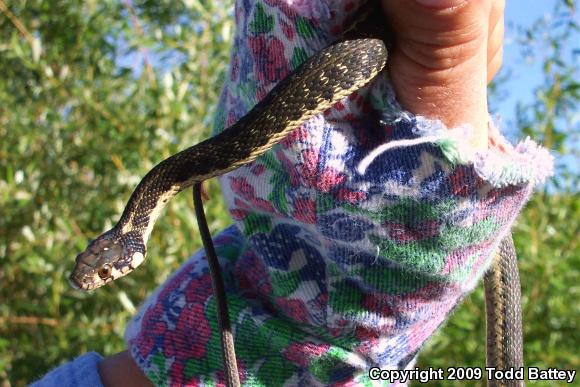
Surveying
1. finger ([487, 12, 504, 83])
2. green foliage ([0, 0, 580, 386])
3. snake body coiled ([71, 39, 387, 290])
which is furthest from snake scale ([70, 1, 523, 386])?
green foliage ([0, 0, 580, 386])

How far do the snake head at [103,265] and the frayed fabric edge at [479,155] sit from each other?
2.25 ft

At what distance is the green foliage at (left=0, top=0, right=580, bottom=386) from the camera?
5.86ft

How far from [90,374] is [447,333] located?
1.19 metres

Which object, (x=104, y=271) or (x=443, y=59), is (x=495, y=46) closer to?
(x=443, y=59)

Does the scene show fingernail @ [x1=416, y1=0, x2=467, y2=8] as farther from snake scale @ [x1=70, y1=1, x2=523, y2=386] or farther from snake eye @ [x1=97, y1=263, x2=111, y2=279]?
snake eye @ [x1=97, y1=263, x2=111, y2=279]

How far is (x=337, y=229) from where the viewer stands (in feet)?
2.22

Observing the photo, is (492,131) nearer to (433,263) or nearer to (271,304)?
(433,263)

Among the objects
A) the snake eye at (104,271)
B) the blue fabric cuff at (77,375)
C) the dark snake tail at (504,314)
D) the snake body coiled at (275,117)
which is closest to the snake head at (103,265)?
the snake eye at (104,271)

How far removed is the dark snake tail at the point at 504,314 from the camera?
981mm

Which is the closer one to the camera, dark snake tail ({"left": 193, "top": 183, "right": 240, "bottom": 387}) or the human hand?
the human hand

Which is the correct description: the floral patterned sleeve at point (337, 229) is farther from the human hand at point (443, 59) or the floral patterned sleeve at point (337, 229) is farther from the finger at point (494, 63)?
the finger at point (494, 63)

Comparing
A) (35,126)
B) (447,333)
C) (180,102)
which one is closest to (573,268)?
(447,333)

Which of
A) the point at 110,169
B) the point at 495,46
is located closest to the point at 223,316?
the point at 495,46

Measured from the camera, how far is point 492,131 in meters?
0.65
